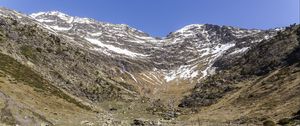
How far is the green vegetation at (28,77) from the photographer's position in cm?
12044

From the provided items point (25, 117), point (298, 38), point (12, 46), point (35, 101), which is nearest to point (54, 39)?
point (12, 46)

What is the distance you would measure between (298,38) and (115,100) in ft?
270

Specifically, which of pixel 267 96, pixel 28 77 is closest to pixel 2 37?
pixel 28 77

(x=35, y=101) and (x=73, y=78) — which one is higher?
(x=73, y=78)

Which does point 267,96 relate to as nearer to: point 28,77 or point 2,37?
point 28,77

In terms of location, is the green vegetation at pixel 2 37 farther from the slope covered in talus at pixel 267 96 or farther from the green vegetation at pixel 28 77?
the slope covered in talus at pixel 267 96

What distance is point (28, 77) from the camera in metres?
126

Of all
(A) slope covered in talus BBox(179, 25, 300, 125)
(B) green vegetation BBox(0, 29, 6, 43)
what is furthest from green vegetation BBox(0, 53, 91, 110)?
(A) slope covered in talus BBox(179, 25, 300, 125)

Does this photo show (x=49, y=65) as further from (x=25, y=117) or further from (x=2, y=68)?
(x=25, y=117)

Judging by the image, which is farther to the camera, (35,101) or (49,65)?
(49,65)

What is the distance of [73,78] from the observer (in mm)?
165250

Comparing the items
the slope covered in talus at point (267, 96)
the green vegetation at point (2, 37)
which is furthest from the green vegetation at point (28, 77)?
the slope covered in talus at point (267, 96)

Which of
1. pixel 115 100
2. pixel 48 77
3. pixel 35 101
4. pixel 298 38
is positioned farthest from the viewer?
pixel 298 38

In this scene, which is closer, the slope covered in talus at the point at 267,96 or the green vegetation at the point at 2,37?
the slope covered in talus at the point at 267,96
